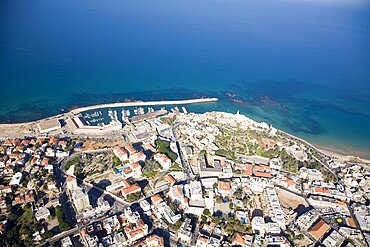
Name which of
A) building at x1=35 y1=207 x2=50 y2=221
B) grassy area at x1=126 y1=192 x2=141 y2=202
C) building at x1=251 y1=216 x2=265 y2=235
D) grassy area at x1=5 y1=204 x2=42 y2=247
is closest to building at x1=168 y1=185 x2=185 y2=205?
grassy area at x1=126 y1=192 x2=141 y2=202

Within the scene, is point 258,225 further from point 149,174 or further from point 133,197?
point 149,174

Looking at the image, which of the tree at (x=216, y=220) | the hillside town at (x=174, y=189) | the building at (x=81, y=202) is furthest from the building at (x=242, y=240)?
the building at (x=81, y=202)

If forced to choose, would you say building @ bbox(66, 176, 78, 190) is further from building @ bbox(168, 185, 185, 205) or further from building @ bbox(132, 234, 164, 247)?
building @ bbox(132, 234, 164, 247)

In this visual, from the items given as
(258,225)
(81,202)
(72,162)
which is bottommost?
(258,225)

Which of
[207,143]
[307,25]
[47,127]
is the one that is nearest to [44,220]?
[47,127]

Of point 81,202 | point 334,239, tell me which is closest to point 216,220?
point 334,239

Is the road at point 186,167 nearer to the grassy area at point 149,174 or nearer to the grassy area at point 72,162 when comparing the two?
the grassy area at point 149,174
